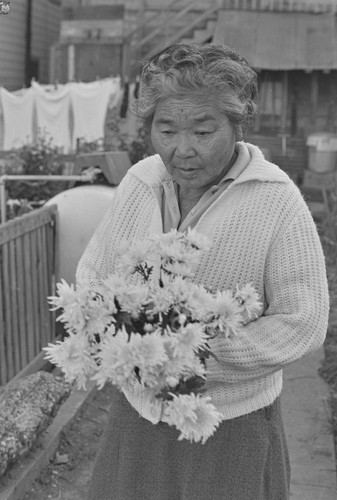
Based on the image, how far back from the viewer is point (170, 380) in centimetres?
161

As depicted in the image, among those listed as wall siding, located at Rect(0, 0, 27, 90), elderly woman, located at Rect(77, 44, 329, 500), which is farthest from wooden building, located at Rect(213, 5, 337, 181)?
elderly woman, located at Rect(77, 44, 329, 500)

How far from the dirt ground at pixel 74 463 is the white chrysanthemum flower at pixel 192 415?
224 cm

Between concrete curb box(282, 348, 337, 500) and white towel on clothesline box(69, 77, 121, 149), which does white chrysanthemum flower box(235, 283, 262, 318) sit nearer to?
concrete curb box(282, 348, 337, 500)

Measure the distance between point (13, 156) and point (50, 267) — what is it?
3427 millimetres

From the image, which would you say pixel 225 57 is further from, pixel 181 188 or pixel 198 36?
pixel 198 36

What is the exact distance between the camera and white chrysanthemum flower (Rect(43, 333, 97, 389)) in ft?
5.51

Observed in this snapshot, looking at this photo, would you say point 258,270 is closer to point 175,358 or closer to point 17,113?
point 175,358

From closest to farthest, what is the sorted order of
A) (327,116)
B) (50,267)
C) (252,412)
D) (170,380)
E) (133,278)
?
Answer: 1. (170,380)
2. (133,278)
3. (252,412)
4. (50,267)
5. (327,116)

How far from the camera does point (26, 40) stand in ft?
56.9

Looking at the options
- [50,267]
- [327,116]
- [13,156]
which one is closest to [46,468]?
[50,267]

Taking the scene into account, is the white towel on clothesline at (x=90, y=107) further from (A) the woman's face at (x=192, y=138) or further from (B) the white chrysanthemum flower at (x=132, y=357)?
(B) the white chrysanthemum flower at (x=132, y=357)

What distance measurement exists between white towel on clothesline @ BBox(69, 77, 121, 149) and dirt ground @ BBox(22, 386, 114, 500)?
343 inches

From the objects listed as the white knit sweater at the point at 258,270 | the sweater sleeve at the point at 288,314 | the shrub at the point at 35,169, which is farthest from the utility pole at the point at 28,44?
the sweater sleeve at the point at 288,314

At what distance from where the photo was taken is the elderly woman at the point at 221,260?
77.2 inches
